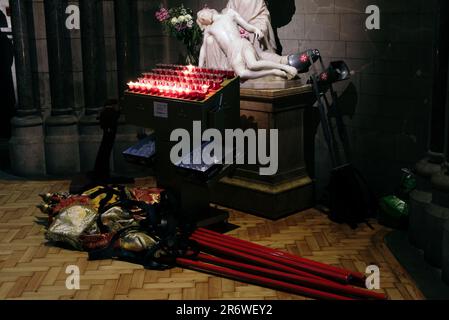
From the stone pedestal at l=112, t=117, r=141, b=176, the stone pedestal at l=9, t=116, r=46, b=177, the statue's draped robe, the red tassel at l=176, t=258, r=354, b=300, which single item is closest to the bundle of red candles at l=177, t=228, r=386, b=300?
the red tassel at l=176, t=258, r=354, b=300

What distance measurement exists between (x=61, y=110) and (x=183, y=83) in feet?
8.81

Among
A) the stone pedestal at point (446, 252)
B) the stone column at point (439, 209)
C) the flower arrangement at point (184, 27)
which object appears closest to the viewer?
the stone pedestal at point (446, 252)

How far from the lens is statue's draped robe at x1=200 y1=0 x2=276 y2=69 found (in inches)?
274

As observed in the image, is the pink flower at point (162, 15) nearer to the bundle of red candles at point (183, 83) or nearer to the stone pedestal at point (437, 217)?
the bundle of red candles at point (183, 83)

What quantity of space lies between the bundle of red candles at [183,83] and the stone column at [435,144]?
1.73 meters

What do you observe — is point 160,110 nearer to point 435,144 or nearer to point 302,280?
point 302,280

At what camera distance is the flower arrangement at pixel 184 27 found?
303 inches

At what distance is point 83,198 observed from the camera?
247 inches

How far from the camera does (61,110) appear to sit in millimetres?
8281

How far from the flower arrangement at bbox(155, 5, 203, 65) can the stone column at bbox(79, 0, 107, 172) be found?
2.63ft

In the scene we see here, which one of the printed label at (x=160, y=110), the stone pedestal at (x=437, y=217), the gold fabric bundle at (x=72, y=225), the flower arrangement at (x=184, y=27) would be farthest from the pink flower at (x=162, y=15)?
the stone pedestal at (x=437, y=217)

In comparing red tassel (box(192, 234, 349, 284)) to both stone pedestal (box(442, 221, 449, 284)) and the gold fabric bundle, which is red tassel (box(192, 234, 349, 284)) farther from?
the gold fabric bundle

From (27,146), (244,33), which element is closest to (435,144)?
(244,33)

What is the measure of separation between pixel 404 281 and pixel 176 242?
1782 millimetres
